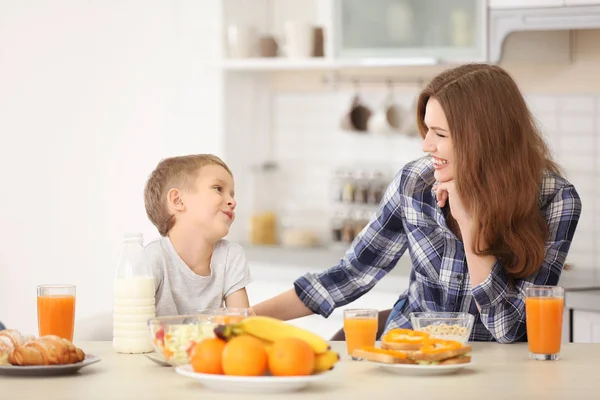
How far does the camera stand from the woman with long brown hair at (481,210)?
2428 mm

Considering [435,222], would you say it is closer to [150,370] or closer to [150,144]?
[150,370]

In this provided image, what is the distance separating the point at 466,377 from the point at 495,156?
77cm

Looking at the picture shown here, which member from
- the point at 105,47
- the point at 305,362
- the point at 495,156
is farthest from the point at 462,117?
the point at 105,47

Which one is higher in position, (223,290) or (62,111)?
(62,111)

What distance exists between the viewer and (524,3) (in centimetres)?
396

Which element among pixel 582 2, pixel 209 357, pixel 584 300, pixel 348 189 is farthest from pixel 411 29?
pixel 209 357

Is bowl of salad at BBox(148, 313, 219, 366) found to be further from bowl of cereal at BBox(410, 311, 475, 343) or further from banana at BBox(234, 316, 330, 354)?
bowl of cereal at BBox(410, 311, 475, 343)

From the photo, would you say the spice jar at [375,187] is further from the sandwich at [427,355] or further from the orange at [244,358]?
the orange at [244,358]

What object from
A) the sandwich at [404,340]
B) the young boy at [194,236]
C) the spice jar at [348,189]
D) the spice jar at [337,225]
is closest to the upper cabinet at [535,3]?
the spice jar at [348,189]

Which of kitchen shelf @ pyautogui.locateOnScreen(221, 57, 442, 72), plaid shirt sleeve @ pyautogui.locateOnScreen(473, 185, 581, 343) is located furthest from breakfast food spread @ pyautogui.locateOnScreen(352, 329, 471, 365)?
kitchen shelf @ pyautogui.locateOnScreen(221, 57, 442, 72)

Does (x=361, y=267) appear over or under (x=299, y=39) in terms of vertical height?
under

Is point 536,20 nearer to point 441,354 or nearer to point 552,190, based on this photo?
point 552,190

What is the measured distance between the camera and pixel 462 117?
8.12 ft

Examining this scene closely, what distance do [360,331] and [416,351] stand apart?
0.58ft
